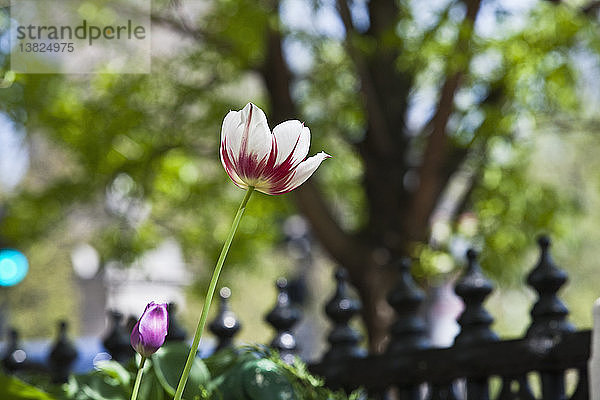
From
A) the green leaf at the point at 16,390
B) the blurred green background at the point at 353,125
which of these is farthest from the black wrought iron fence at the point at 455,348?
the blurred green background at the point at 353,125

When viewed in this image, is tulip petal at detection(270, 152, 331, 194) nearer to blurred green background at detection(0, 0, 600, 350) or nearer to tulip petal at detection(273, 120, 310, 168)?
tulip petal at detection(273, 120, 310, 168)

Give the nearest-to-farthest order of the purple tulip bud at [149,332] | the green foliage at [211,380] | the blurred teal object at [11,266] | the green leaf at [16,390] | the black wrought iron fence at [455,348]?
the purple tulip bud at [149,332]
the green leaf at [16,390]
the green foliage at [211,380]
the black wrought iron fence at [455,348]
the blurred teal object at [11,266]

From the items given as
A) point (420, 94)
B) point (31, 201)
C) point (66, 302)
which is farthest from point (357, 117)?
point (66, 302)

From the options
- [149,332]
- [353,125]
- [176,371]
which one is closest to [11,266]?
[353,125]

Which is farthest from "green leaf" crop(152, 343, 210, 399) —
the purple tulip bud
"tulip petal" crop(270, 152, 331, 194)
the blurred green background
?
the blurred green background

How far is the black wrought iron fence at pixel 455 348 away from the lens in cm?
166

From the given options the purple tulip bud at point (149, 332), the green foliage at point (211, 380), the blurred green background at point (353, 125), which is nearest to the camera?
the purple tulip bud at point (149, 332)

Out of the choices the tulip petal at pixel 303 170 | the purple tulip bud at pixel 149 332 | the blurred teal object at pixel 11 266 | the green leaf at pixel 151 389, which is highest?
the blurred teal object at pixel 11 266

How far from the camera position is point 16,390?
1.17 meters

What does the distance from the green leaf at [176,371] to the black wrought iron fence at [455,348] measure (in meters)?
0.46

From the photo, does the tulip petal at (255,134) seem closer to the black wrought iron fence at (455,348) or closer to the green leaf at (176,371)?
the green leaf at (176,371)

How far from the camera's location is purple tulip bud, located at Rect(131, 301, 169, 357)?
956mm

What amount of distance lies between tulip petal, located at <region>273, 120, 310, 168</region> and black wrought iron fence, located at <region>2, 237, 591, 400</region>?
89 centimetres

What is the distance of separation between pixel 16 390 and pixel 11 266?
6745mm
